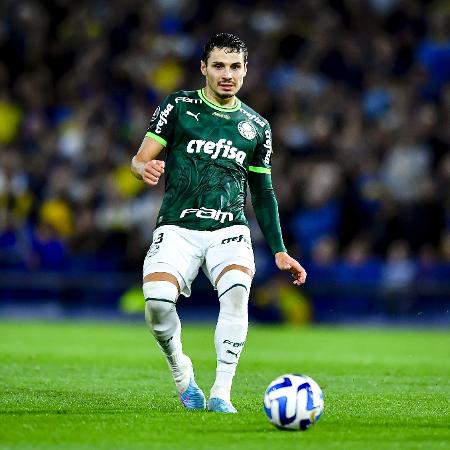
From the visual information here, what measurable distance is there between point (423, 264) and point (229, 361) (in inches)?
482

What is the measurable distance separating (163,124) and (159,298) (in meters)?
1.36

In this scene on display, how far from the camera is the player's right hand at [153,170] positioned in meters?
8.59

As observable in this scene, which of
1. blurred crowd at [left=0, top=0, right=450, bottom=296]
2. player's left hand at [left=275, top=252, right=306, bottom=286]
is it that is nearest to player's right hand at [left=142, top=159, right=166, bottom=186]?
player's left hand at [left=275, top=252, right=306, bottom=286]

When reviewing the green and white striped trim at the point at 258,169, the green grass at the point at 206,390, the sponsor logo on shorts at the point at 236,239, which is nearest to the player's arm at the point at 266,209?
the green and white striped trim at the point at 258,169

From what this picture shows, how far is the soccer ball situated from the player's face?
2.46m

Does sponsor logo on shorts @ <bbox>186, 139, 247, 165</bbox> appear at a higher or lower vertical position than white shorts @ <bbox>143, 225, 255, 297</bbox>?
higher

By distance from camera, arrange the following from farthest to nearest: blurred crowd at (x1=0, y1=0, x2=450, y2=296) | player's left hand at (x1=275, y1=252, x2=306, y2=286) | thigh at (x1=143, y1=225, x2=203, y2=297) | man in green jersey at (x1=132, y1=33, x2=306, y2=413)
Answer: blurred crowd at (x1=0, y1=0, x2=450, y2=296), player's left hand at (x1=275, y1=252, x2=306, y2=286), thigh at (x1=143, y1=225, x2=203, y2=297), man in green jersey at (x1=132, y1=33, x2=306, y2=413)

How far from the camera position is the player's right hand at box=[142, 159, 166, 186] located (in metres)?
8.59

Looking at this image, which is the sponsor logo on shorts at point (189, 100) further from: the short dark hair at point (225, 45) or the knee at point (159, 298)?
the knee at point (159, 298)

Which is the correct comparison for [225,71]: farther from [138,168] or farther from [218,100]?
[138,168]

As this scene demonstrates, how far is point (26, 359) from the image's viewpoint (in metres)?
13.9

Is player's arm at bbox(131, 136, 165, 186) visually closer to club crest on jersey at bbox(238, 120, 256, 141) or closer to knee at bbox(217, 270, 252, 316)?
club crest on jersey at bbox(238, 120, 256, 141)

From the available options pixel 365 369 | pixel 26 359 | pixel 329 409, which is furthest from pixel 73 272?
pixel 329 409

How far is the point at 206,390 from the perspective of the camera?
10820 mm
